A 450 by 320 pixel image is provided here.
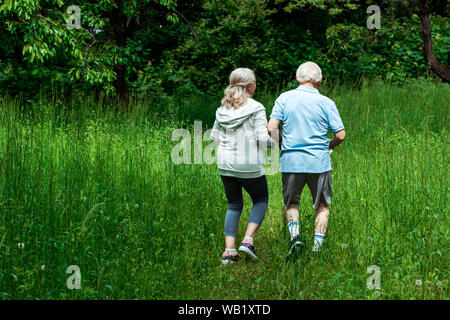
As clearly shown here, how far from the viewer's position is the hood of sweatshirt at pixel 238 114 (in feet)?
14.6

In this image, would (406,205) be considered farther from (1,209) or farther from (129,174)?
(1,209)

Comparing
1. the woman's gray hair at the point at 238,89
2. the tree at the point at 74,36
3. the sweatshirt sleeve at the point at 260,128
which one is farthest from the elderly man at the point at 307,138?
the tree at the point at 74,36

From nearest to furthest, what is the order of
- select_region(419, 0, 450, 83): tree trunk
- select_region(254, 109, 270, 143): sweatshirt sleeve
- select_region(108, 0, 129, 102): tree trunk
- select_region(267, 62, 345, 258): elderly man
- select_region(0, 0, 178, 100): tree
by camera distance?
select_region(254, 109, 270, 143): sweatshirt sleeve, select_region(267, 62, 345, 258): elderly man, select_region(0, 0, 178, 100): tree, select_region(419, 0, 450, 83): tree trunk, select_region(108, 0, 129, 102): tree trunk

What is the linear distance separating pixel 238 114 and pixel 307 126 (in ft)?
2.08

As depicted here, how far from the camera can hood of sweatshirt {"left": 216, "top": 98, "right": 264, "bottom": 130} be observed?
4.45m

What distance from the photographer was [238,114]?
446cm

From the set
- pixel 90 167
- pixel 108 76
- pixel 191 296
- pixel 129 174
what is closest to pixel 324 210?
pixel 191 296

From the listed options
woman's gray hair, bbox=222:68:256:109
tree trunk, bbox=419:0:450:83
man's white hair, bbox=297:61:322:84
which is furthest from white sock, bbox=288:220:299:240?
tree trunk, bbox=419:0:450:83

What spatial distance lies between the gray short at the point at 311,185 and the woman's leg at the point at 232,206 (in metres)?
0.45

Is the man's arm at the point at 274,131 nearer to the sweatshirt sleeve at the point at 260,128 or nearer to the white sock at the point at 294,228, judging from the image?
the sweatshirt sleeve at the point at 260,128

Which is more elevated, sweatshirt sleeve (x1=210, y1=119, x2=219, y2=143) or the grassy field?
sweatshirt sleeve (x1=210, y1=119, x2=219, y2=143)

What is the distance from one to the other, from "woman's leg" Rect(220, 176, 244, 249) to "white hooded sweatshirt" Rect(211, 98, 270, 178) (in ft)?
0.55

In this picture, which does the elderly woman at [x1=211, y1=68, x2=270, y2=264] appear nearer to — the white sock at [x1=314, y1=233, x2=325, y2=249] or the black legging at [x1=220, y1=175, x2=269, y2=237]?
the black legging at [x1=220, y1=175, x2=269, y2=237]

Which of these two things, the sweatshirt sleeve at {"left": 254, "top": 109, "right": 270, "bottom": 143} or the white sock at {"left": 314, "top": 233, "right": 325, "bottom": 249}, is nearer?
the sweatshirt sleeve at {"left": 254, "top": 109, "right": 270, "bottom": 143}
